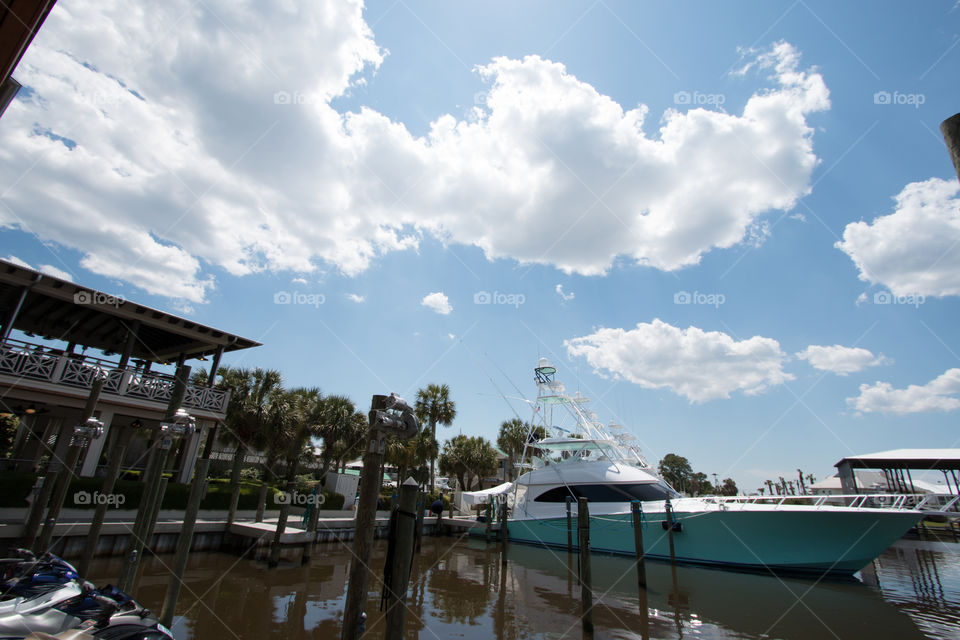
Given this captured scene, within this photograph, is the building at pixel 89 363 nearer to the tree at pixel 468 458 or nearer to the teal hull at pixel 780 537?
the teal hull at pixel 780 537

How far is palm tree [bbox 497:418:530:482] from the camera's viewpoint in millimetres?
39656

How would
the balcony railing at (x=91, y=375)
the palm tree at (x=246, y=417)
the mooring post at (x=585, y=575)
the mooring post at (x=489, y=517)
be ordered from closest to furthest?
the mooring post at (x=585, y=575) → the balcony railing at (x=91, y=375) → the palm tree at (x=246, y=417) → the mooring post at (x=489, y=517)

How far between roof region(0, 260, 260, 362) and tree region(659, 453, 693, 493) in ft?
261

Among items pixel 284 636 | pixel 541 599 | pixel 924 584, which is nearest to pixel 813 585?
pixel 924 584

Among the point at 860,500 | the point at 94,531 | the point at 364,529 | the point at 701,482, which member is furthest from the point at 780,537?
the point at 701,482

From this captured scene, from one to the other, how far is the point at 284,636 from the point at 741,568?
15.5 metres

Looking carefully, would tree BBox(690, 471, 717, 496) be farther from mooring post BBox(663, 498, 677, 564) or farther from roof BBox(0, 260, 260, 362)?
roof BBox(0, 260, 260, 362)

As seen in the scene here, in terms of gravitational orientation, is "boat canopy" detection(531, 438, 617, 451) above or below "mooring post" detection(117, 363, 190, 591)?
above

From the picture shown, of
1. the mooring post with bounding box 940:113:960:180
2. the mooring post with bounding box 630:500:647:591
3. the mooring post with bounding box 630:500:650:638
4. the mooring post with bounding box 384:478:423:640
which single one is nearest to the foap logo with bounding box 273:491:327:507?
the mooring post with bounding box 630:500:650:638

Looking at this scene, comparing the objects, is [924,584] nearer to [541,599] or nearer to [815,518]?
[815,518]

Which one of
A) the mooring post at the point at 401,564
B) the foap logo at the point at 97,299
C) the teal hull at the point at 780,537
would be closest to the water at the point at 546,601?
the teal hull at the point at 780,537

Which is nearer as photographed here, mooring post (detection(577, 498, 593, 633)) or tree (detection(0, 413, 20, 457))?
mooring post (detection(577, 498, 593, 633))

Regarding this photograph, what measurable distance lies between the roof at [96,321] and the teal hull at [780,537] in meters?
19.0

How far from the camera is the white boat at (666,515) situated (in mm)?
14391
